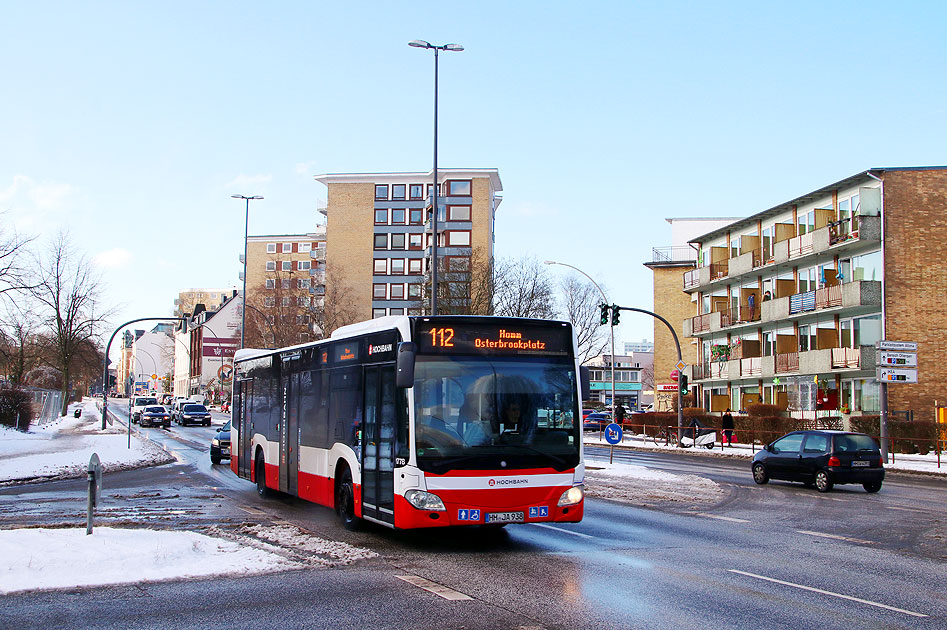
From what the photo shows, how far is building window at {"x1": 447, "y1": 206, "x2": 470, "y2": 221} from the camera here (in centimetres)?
10035

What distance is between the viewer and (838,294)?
157ft

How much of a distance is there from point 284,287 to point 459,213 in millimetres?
26729

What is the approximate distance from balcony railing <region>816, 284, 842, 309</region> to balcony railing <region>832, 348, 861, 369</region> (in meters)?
2.39

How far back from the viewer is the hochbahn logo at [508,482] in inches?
443

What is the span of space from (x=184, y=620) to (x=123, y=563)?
9.03 ft

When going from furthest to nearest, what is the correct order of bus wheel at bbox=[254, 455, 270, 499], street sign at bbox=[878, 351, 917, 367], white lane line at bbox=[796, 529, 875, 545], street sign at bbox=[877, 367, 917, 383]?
street sign at bbox=[878, 351, 917, 367] < street sign at bbox=[877, 367, 917, 383] < bus wheel at bbox=[254, 455, 270, 499] < white lane line at bbox=[796, 529, 875, 545]

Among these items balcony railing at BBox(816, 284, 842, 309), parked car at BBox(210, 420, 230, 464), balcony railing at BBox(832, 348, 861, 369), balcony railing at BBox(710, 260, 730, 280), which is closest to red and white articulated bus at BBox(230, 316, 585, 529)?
parked car at BBox(210, 420, 230, 464)

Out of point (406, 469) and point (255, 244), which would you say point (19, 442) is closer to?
point (406, 469)

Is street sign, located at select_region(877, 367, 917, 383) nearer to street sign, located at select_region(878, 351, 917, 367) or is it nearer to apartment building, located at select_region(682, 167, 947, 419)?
street sign, located at select_region(878, 351, 917, 367)

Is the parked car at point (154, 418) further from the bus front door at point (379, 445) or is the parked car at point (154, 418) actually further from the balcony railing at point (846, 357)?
the bus front door at point (379, 445)

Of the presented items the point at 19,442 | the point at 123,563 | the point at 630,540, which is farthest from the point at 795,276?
the point at 123,563

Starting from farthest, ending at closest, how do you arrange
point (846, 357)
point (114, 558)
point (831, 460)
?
point (846, 357) → point (831, 460) → point (114, 558)

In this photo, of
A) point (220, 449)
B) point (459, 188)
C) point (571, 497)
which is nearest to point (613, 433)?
point (220, 449)

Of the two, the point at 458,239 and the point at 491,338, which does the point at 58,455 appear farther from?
the point at 458,239
